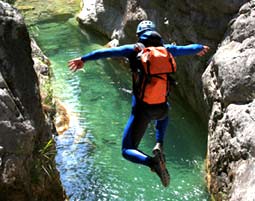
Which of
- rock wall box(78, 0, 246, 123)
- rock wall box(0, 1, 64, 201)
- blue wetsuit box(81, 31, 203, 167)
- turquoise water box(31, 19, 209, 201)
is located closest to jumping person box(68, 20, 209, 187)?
blue wetsuit box(81, 31, 203, 167)

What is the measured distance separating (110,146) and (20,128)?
457 centimetres

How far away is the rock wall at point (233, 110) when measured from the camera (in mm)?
7312

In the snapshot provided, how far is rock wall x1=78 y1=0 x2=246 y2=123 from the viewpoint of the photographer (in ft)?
34.3

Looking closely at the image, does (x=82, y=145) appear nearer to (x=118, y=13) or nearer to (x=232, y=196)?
(x=232, y=196)

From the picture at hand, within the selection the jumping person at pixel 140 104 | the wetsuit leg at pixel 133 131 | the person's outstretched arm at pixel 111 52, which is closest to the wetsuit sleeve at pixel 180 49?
the jumping person at pixel 140 104

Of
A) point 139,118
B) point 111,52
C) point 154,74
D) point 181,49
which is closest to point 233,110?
point 181,49

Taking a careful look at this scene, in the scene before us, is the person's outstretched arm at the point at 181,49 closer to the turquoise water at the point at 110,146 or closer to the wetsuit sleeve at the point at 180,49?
the wetsuit sleeve at the point at 180,49

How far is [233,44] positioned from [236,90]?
1289 millimetres

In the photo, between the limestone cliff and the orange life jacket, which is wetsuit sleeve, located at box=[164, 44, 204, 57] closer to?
the orange life jacket

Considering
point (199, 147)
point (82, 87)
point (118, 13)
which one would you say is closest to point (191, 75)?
point (199, 147)

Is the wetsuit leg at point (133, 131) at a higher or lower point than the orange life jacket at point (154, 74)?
lower

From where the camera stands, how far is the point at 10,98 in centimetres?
636

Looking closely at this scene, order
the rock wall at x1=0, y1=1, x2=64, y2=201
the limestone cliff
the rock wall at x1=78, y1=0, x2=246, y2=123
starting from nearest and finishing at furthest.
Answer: the rock wall at x1=0, y1=1, x2=64, y2=201 → the limestone cliff → the rock wall at x1=78, y1=0, x2=246, y2=123

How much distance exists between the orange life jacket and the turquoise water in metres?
2.29
